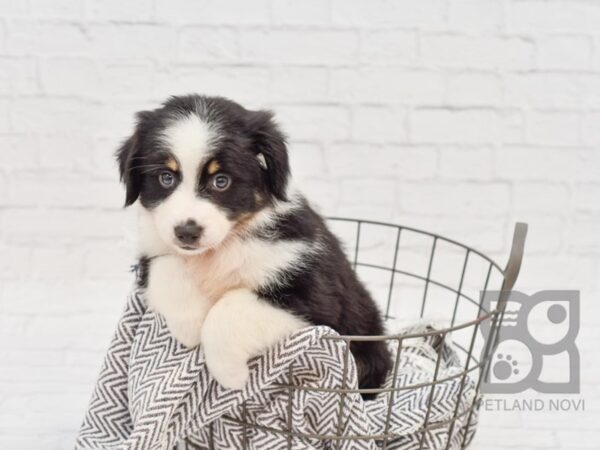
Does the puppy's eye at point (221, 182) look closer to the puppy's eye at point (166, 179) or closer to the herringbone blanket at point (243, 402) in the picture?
the puppy's eye at point (166, 179)

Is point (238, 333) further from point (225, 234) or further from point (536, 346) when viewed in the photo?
point (536, 346)

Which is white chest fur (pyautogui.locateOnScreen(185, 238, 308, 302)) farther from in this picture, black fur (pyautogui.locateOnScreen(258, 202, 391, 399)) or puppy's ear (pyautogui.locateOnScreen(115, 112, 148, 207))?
puppy's ear (pyautogui.locateOnScreen(115, 112, 148, 207))

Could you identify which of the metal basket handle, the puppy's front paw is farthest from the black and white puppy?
the metal basket handle

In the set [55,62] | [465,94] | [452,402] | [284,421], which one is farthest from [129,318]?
[465,94]

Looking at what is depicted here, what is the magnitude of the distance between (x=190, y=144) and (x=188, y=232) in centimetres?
20

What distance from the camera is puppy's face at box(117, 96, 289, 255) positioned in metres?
1.74

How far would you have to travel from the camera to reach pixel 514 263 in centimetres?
186

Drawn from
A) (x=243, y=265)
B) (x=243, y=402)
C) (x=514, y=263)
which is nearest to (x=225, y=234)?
(x=243, y=265)

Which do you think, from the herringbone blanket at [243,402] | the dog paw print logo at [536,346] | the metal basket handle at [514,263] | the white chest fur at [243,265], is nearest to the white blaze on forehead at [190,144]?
the white chest fur at [243,265]

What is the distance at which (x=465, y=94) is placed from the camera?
3.16m

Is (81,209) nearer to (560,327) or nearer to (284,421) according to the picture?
(284,421)

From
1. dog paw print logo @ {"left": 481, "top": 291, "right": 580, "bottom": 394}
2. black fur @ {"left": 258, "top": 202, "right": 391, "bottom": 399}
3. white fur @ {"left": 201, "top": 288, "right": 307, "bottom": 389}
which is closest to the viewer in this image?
white fur @ {"left": 201, "top": 288, "right": 307, "bottom": 389}

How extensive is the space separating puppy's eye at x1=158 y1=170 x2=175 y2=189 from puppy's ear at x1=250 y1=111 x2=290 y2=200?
0.20m

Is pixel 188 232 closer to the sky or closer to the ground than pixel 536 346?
closer to the sky
